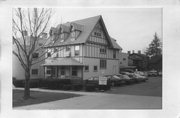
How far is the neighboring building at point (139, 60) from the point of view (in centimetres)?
380

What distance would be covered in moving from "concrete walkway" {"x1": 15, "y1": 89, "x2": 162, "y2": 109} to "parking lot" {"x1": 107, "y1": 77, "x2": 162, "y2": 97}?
0.32 feet

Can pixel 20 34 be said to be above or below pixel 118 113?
above

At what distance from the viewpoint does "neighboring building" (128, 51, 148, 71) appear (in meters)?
3.80

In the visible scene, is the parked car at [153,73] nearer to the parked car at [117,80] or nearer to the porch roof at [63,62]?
the parked car at [117,80]

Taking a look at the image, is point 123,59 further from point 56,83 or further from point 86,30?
point 56,83

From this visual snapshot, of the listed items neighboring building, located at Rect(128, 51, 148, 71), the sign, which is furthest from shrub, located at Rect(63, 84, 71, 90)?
neighboring building, located at Rect(128, 51, 148, 71)

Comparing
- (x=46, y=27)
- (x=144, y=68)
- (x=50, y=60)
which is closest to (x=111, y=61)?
(x=144, y=68)

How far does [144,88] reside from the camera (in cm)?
378

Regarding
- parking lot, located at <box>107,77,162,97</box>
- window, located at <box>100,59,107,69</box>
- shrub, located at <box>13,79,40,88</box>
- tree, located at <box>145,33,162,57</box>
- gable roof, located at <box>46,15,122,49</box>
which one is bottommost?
parking lot, located at <box>107,77,162,97</box>

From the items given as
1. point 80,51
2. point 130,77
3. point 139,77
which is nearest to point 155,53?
point 139,77

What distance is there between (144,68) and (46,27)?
85.9 inches

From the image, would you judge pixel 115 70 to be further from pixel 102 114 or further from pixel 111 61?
pixel 102 114

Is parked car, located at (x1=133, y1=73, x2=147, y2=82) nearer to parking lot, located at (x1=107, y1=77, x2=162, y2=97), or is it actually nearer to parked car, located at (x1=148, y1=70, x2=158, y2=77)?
parking lot, located at (x1=107, y1=77, x2=162, y2=97)

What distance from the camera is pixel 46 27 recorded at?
379cm
